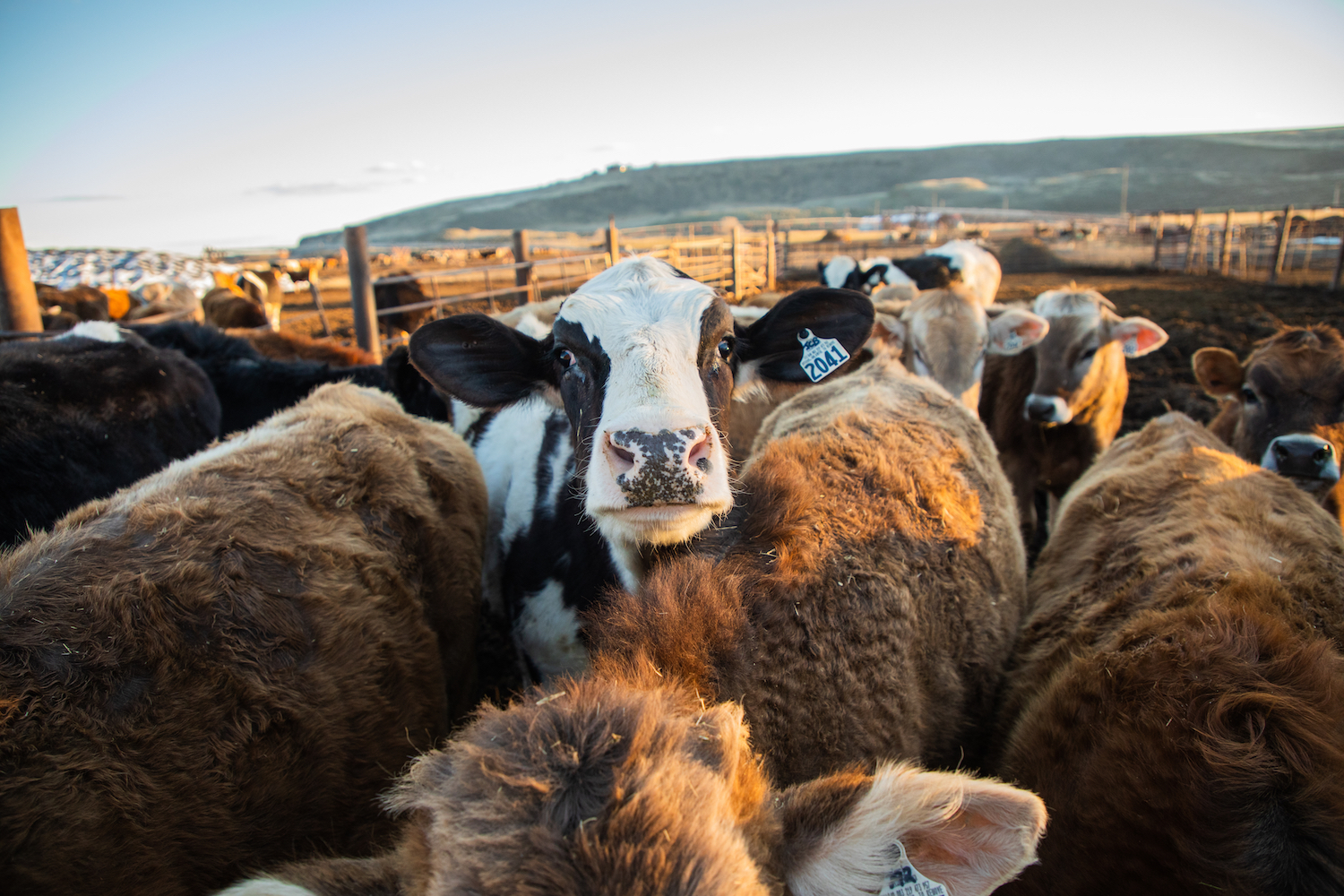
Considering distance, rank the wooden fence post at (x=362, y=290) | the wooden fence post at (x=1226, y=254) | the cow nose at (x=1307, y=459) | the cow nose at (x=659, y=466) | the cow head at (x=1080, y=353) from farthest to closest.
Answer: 1. the wooden fence post at (x=1226, y=254)
2. the wooden fence post at (x=362, y=290)
3. the cow head at (x=1080, y=353)
4. the cow nose at (x=1307, y=459)
5. the cow nose at (x=659, y=466)

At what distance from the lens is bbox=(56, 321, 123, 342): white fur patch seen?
4.02m

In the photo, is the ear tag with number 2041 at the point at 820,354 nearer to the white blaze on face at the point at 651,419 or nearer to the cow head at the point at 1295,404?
the white blaze on face at the point at 651,419

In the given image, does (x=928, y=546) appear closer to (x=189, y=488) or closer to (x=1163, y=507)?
(x=1163, y=507)

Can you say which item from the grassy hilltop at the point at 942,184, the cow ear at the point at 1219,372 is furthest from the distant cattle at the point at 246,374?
the grassy hilltop at the point at 942,184

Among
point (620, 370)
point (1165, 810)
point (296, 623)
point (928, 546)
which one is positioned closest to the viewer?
point (1165, 810)

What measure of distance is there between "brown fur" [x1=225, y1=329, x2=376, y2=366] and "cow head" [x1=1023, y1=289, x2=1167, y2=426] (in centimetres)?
589

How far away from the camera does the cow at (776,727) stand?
962 millimetres

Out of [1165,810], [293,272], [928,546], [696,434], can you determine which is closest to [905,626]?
[928,546]

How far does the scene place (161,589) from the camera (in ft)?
5.99

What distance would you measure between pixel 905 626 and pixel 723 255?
49.8 ft

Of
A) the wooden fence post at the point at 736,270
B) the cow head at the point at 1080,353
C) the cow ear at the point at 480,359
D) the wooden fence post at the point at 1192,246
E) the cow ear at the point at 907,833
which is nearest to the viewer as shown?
the cow ear at the point at 907,833

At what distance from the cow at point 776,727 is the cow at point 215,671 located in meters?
0.68

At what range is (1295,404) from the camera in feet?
13.7

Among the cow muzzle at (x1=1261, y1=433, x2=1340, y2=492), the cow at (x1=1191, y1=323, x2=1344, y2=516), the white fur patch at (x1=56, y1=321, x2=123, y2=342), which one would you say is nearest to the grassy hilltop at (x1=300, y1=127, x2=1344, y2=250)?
the white fur patch at (x1=56, y1=321, x2=123, y2=342)
